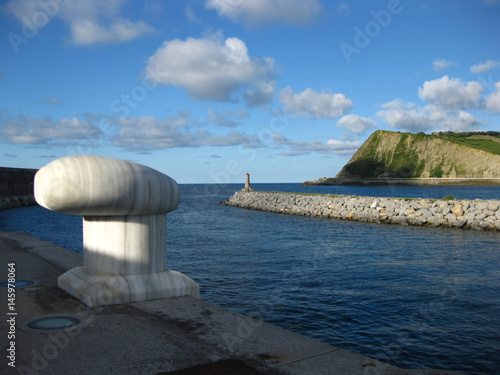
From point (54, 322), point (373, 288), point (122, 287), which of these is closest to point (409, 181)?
point (373, 288)

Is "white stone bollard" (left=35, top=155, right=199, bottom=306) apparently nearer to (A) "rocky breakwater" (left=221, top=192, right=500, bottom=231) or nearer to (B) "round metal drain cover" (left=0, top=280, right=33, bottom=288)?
(B) "round metal drain cover" (left=0, top=280, right=33, bottom=288)

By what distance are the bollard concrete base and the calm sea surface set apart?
326 centimetres

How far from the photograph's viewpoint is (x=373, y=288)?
10266 millimetres

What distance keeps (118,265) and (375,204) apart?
2679cm

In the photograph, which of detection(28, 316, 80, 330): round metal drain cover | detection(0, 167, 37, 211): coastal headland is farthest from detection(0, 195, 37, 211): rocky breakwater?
detection(28, 316, 80, 330): round metal drain cover

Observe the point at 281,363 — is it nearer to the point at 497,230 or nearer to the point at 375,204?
the point at 497,230

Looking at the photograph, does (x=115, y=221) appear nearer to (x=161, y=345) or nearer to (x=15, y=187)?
(x=161, y=345)

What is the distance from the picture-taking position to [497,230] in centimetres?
2177

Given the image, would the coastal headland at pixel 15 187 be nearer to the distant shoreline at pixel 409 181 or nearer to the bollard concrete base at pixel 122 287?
the bollard concrete base at pixel 122 287

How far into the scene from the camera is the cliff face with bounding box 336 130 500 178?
137m

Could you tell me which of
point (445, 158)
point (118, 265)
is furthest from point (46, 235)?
point (445, 158)

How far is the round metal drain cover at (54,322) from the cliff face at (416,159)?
15267 cm

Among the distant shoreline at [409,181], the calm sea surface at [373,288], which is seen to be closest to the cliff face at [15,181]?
the calm sea surface at [373,288]

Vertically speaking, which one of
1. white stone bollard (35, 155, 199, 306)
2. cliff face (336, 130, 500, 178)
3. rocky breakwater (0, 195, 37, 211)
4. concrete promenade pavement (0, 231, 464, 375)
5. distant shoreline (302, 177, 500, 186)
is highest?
cliff face (336, 130, 500, 178)
